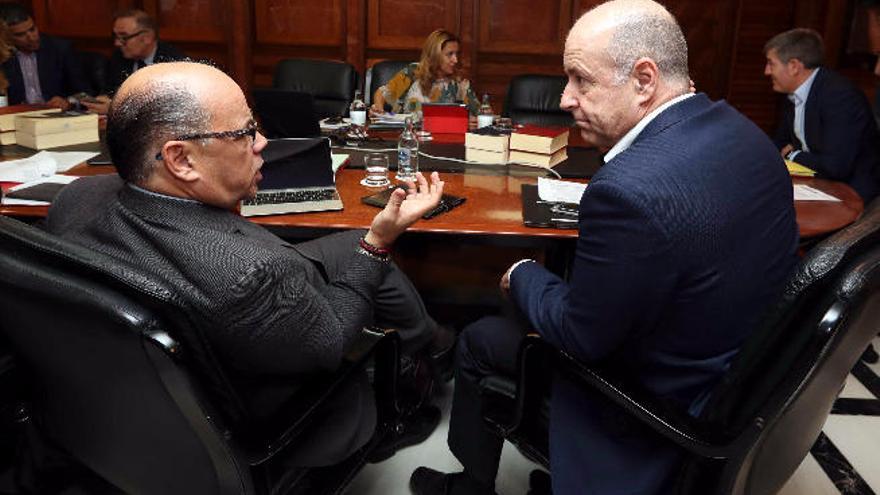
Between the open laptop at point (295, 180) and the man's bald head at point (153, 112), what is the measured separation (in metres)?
0.71

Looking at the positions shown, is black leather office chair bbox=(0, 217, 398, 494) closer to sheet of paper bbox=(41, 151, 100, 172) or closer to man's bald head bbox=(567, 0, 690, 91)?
man's bald head bbox=(567, 0, 690, 91)

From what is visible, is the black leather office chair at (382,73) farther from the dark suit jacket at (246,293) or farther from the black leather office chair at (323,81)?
the dark suit jacket at (246,293)

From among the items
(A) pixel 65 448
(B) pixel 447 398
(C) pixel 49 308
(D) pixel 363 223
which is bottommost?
(B) pixel 447 398

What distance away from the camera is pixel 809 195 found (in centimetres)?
234

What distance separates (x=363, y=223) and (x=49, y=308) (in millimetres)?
1005

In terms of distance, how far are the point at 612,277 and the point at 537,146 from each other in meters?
1.47

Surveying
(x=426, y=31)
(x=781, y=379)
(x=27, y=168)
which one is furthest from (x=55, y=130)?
(x=426, y=31)

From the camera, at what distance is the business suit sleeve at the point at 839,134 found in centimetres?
284

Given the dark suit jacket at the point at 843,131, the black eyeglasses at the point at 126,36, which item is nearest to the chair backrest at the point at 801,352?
the dark suit jacket at the point at 843,131

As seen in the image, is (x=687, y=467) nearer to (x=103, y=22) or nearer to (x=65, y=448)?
(x=65, y=448)

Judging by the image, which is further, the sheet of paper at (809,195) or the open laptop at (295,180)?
the sheet of paper at (809,195)

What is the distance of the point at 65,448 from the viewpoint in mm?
1272

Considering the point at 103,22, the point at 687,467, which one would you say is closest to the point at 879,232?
the point at 687,467

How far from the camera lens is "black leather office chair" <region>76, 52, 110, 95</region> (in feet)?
15.9
